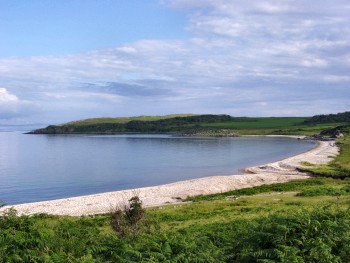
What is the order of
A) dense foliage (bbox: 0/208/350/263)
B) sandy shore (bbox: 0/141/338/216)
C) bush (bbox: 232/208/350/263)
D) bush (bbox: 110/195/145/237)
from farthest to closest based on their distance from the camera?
sandy shore (bbox: 0/141/338/216), bush (bbox: 110/195/145/237), dense foliage (bbox: 0/208/350/263), bush (bbox: 232/208/350/263)

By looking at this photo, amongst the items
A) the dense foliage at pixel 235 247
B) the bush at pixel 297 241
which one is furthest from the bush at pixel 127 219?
the bush at pixel 297 241

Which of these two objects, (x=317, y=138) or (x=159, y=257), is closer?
(x=159, y=257)

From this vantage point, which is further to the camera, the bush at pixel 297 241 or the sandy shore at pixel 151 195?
the sandy shore at pixel 151 195

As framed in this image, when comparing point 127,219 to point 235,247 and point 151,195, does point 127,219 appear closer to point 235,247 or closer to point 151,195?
point 235,247

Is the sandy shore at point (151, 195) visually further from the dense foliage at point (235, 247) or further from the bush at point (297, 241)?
the bush at point (297, 241)

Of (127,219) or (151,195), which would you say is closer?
(127,219)

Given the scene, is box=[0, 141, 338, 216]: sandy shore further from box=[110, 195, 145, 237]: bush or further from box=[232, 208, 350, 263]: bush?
box=[232, 208, 350, 263]: bush

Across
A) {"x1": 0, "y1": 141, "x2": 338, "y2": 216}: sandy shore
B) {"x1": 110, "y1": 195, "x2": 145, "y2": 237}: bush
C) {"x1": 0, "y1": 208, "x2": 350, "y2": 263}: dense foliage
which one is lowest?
{"x1": 0, "y1": 141, "x2": 338, "y2": 216}: sandy shore

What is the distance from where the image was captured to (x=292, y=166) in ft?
246

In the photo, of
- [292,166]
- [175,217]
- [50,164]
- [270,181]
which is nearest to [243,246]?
[175,217]

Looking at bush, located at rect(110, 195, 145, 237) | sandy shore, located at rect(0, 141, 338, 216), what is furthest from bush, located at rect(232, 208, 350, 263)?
sandy shore, located at rect(0, 141, 338, 216)

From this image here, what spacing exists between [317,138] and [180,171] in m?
115

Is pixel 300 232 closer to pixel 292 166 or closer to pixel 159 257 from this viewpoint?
pixel 159 257

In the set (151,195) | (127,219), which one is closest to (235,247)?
(127,219)
